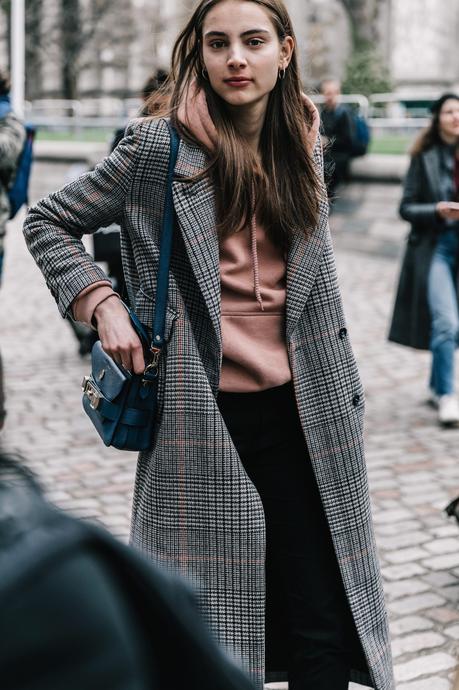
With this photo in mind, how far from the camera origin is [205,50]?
271 centimetres

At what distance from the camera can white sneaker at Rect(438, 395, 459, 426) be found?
7.04 m

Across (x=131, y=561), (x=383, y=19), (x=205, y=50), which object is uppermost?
(x=205, y=50)

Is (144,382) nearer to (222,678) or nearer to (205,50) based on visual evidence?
(205,50)

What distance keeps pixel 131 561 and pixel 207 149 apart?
5.95ft

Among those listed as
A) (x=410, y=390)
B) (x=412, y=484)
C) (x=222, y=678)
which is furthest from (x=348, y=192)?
(x=222, y=678)

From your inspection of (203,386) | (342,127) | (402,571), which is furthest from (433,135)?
(342,127)

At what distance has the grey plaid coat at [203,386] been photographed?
2.66 meters

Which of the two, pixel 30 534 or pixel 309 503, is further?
pixel 309 503

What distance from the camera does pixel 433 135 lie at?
7449mm

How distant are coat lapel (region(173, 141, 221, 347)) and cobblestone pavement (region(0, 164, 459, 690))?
58 cm

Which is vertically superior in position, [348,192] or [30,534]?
[30,534]

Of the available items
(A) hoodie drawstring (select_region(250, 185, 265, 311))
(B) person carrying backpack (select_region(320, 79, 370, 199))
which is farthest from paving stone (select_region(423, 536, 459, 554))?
(B) person carrying backpack (select_region(320, 79, 370, 199))

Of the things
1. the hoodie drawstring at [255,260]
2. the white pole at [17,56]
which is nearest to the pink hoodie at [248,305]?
the hoodie drawstring at [255,260]

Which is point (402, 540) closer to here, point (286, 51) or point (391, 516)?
point (391, 516)
